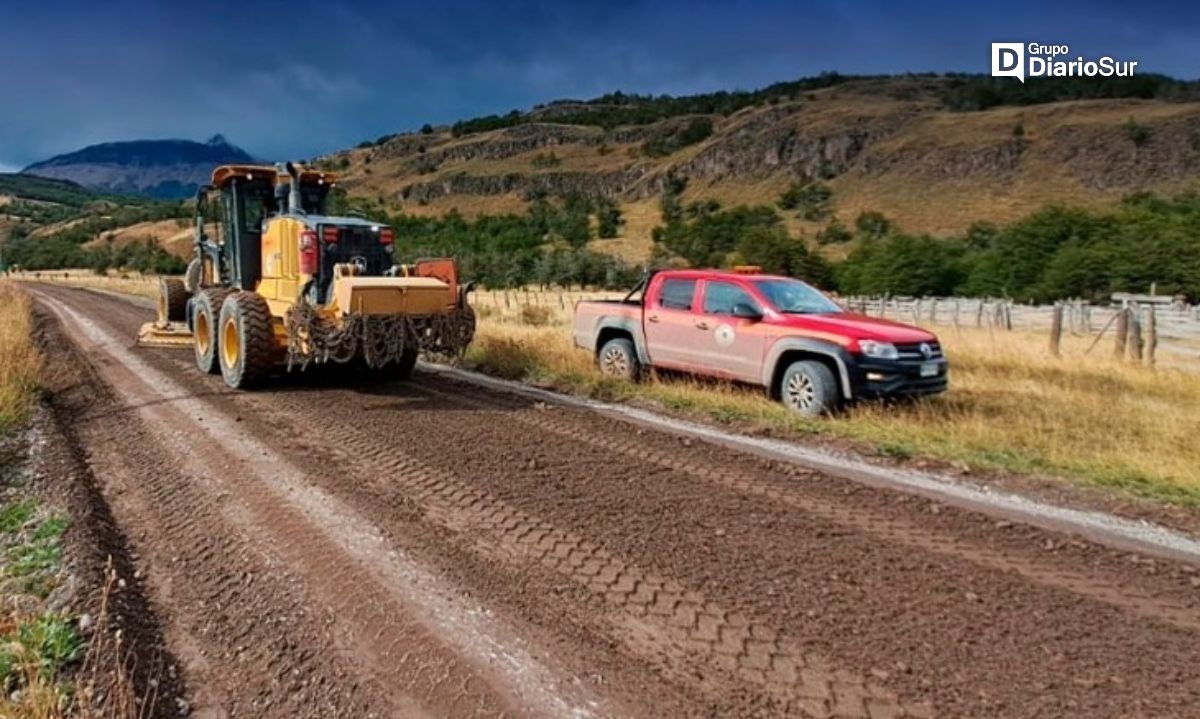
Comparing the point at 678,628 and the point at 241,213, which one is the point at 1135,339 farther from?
the point at 241,213

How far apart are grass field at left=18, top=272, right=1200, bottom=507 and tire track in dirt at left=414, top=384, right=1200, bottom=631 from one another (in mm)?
1851

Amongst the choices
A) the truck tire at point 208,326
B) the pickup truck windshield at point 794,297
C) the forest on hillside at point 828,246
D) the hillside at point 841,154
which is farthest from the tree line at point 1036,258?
the truck tire at point 208,326

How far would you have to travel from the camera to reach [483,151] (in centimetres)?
14050

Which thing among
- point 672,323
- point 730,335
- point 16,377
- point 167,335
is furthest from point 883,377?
point 167,335

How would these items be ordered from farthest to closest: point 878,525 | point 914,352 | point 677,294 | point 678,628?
point 677,294 → point 914,352 → point 878,525 → point 678,628

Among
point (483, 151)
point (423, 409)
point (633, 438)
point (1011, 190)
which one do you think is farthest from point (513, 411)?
point (483, 151)

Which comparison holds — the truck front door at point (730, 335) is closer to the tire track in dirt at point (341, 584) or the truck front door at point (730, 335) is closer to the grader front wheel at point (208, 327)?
the tire track in dirt at point (341, 584)

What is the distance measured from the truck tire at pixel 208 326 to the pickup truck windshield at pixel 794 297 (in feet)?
24.7

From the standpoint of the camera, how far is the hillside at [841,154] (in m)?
68.7

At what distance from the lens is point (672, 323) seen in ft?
36.4

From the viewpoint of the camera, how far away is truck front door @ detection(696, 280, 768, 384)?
1001cm

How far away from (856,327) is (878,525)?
4.39m

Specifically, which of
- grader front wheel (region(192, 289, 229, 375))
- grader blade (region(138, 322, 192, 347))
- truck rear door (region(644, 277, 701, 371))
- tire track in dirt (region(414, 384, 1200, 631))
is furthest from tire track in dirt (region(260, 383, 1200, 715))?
grader blade (region(138, 322, 192, 347))

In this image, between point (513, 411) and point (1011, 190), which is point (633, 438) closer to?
point (513, 411)
